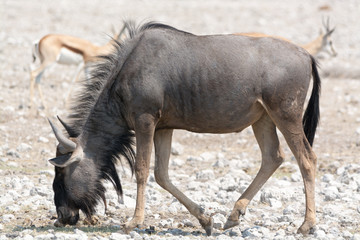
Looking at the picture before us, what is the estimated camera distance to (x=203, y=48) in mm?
6695

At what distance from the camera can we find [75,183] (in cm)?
677

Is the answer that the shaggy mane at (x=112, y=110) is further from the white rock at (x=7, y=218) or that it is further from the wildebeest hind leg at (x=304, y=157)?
the wildebeest hind leg at (x=304, y=157)

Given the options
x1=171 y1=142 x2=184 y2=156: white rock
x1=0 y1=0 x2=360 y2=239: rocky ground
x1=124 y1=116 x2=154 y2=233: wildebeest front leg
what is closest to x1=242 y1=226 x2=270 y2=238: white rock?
x1=0 y1=0 x2=360 y2=239: rocky ground

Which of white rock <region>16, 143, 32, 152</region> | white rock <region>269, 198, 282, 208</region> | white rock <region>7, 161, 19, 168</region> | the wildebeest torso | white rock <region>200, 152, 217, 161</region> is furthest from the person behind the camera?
white rock <region>200, 152, 217, 161</region>

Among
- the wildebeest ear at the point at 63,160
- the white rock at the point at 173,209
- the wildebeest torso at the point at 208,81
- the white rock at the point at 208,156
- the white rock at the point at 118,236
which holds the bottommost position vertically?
the white rock at the point at 208,156

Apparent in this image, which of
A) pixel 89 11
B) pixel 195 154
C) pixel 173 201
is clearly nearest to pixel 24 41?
pixel 89 11

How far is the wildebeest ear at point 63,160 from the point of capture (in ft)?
21.7

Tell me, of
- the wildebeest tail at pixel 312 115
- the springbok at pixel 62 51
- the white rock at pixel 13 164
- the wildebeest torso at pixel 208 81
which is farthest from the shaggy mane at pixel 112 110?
the springbok at pixel 62 51

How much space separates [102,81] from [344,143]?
19.5 feet

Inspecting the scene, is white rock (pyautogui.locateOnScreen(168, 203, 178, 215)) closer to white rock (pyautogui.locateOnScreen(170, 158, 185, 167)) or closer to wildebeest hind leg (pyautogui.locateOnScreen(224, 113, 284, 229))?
wildebeest hind leg (pyautogui.locateOnScreen(224, 113, 284, 229))

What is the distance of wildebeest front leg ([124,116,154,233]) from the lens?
21.4 feet

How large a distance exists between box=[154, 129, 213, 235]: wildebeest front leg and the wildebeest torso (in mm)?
430

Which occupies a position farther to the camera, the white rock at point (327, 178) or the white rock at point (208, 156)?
the white rock at point (208, 156)

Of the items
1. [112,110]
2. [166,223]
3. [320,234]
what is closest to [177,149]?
[166,223]
